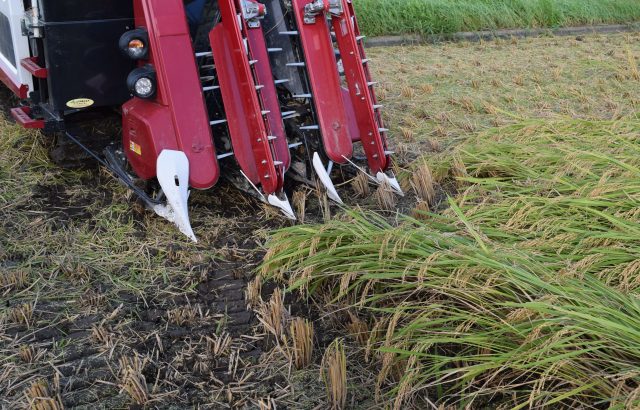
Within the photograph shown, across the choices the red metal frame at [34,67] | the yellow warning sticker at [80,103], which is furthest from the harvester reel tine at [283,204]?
the red metal frame at [34,67]

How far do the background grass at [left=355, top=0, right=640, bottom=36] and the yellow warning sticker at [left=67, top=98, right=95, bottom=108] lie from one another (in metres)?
5.49

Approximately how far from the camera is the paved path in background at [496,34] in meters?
8.87

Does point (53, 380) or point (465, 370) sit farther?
point (53, 380)

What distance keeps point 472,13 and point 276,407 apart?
7969 mm

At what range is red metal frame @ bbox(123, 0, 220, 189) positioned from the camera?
351 centimetres

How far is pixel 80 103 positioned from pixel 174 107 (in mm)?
688

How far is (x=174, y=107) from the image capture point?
3.50 metres

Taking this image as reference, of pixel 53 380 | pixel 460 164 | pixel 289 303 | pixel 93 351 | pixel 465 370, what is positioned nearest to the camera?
pixel 465 370

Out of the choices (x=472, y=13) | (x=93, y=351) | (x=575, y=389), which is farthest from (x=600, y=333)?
(x=472, y=13)

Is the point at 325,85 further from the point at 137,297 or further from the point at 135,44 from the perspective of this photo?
the point at 137,297

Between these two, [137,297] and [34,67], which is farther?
[34,67]

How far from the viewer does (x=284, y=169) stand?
3.62 metres

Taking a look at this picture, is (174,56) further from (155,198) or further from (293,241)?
(293,241)

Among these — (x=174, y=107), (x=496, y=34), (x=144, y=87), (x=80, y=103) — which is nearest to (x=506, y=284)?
(x=174, y=107)
